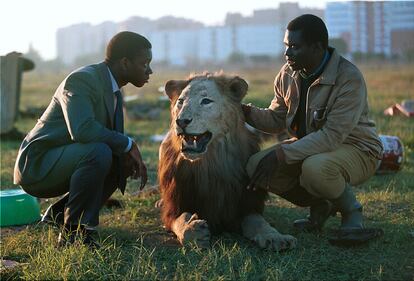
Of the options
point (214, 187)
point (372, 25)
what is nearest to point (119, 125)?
point (214, 187)

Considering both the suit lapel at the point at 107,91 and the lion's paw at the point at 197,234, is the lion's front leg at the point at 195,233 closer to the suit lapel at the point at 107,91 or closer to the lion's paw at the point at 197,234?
the lion's paw at the point at 197,234

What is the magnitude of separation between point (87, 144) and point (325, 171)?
4.92 feet

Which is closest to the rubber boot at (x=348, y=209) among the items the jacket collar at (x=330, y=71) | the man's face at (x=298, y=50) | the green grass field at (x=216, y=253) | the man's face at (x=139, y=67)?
the green grass field at (x=216, y=253)

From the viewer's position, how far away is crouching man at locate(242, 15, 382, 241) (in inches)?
165

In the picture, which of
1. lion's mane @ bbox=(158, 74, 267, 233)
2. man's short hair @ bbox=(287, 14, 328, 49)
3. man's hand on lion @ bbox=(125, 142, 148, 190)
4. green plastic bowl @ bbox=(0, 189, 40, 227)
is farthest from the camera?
green plastic bowl @ bbox=(0, 189, 40, 227)

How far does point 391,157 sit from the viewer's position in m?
6.67

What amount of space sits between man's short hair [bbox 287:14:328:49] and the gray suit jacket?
4.15 ft

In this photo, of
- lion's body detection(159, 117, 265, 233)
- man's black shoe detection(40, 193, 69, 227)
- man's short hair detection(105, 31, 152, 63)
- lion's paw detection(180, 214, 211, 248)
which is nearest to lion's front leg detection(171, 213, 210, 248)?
lion's paw detection(180, 214, 211, 248)

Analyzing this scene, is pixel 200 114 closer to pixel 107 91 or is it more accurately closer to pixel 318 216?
pixel 107 91

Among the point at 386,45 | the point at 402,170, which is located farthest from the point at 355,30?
the point at 402,170

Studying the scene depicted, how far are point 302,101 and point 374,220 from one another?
111 centimetres

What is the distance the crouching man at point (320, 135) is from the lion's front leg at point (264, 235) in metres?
0.25

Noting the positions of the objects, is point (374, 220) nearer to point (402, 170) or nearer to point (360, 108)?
point (360, 108)

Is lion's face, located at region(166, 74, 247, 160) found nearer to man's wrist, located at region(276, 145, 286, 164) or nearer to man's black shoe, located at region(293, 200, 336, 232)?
man's wrist, located at region(276, 145, 286, 164)
